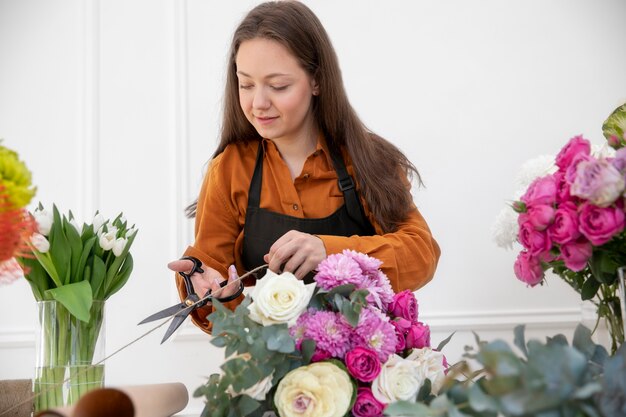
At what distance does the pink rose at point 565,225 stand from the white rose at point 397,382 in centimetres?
24

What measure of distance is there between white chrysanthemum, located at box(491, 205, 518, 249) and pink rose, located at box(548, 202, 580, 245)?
1.17 ft

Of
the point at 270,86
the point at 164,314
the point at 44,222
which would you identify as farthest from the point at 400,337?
the point at 270,86

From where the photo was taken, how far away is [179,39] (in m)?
2.61

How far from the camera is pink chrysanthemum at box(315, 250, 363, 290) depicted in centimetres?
95

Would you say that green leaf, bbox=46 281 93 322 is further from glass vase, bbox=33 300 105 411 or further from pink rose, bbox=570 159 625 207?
pink rose, bbox=570 159 625 207

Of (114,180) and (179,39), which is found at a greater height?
(179,39)

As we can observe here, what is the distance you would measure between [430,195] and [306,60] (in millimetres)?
1112

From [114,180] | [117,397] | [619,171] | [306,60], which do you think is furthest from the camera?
[114,180]

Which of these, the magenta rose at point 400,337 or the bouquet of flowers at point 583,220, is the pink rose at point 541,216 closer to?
the bouquet of flowers at point 583,220

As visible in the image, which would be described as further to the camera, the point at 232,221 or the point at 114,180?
the point at 114,180

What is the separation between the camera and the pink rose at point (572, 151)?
2.75 feet

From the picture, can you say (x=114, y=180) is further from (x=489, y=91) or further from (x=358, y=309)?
(x=358, y=309)

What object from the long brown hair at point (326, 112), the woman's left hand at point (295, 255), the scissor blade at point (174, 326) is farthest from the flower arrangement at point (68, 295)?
the long brown hair at point (326, 112)

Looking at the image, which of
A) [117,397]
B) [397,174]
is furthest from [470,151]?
[117,397]
